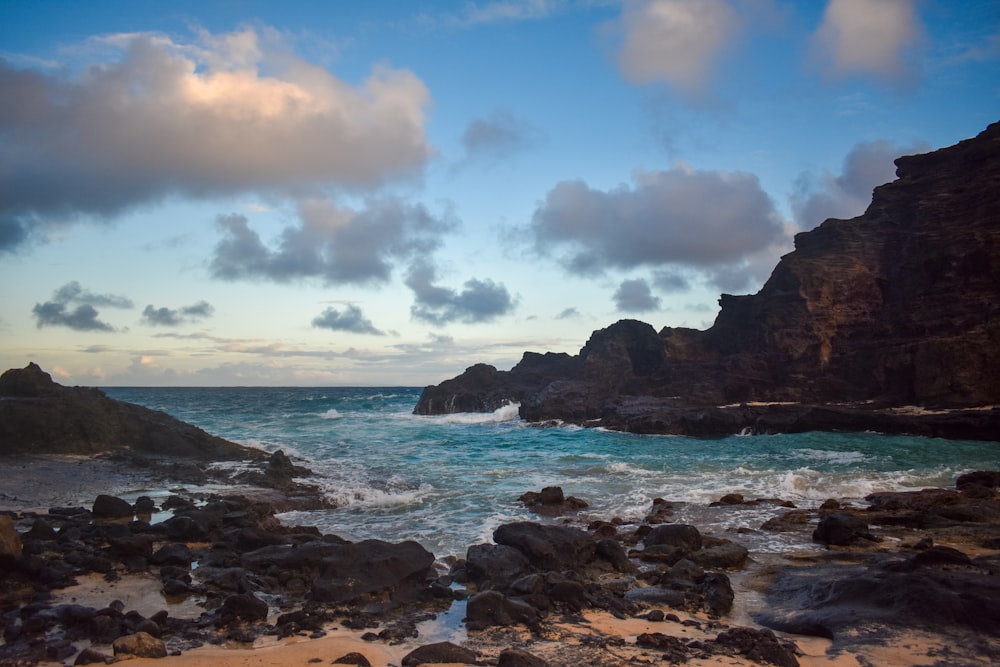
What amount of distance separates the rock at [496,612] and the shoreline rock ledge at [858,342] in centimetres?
3770

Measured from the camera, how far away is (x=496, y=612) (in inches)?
330

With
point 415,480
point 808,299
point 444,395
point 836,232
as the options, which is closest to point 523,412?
point 444,395

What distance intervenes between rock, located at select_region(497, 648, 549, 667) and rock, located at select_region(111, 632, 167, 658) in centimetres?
384

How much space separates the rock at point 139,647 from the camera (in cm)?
686

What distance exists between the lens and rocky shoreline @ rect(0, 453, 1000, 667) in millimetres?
7297

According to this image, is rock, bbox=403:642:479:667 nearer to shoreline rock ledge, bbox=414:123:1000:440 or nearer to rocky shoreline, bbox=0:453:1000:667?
rocky shoreline, bbox=0:453:1000:667

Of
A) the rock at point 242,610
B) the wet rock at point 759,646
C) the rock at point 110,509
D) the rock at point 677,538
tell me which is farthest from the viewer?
the rock at point 110,509

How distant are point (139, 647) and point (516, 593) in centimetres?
503

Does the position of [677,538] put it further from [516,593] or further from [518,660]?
[518,660]

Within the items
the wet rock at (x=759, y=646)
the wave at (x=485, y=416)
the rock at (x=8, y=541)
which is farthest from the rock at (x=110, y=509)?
the wave at (x=485, y=416)

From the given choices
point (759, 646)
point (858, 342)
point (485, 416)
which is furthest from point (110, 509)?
point (485, 416)

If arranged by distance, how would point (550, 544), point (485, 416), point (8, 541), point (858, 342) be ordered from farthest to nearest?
1. point (485, 416)
2. point (858, 342)
3. point (550, 544)
4. point (8, 541)

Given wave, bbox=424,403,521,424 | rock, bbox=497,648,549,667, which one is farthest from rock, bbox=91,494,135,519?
wave, bbox=424,403,521,424

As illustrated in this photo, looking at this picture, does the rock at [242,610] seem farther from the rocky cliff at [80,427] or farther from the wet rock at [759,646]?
the rocky cliff at [80,427]
